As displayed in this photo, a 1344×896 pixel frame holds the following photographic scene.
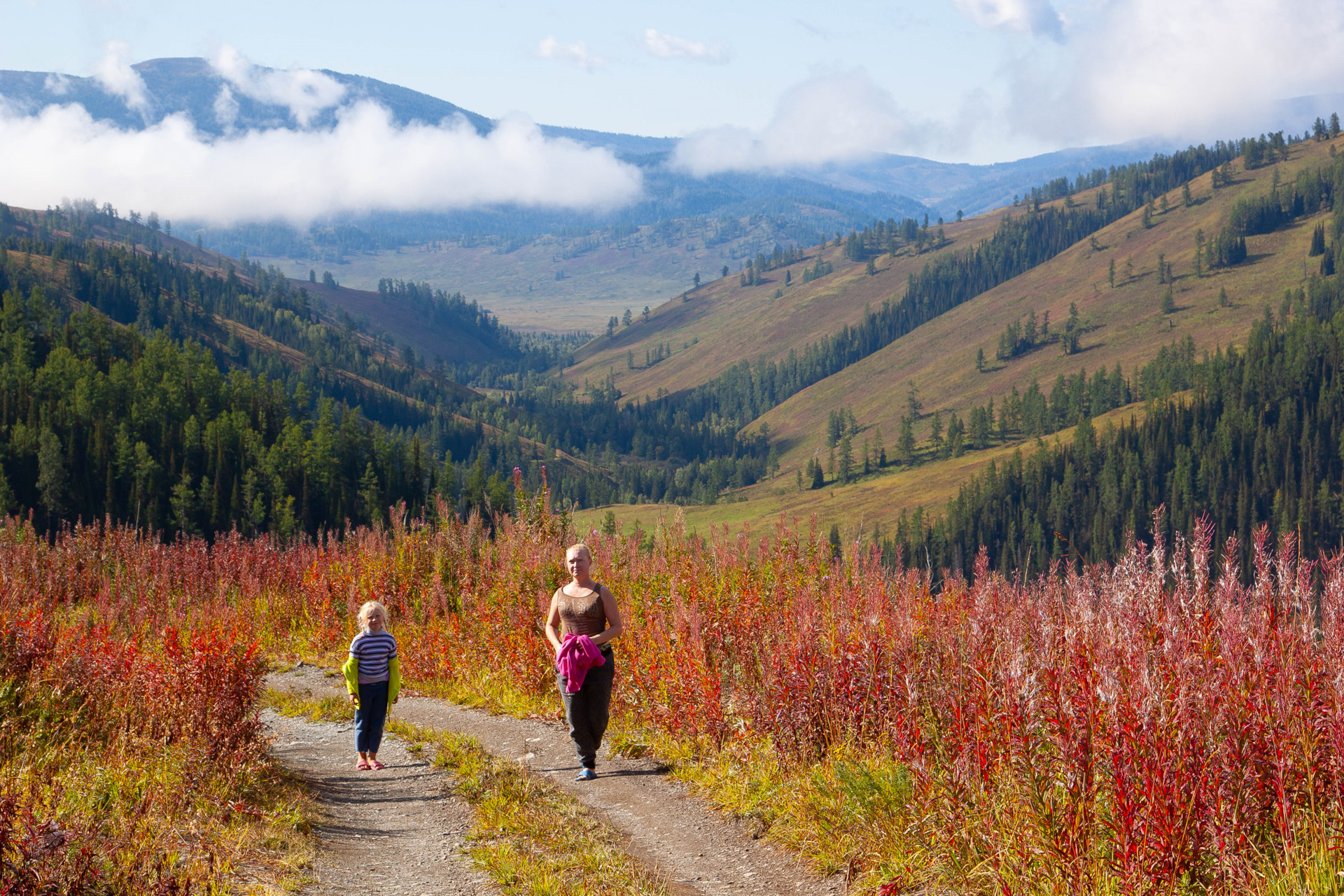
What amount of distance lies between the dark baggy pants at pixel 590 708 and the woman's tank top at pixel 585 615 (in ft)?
0.99

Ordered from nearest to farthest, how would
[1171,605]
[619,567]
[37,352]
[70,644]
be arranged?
1. [1171,605]
2. [70,644]
3. [619,567]
4. [37,352]

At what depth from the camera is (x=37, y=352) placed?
377ft

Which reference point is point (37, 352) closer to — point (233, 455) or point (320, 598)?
point (233, 455)

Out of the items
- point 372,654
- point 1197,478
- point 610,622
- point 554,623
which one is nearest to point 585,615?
point 610,622

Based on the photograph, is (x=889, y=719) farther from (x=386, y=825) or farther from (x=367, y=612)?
(x=367, y=612)

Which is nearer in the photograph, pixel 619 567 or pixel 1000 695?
pixel 1000 695

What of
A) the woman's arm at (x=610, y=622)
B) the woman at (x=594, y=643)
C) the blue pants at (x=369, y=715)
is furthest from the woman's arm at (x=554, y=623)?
the blue pants at (x=369, y=715)

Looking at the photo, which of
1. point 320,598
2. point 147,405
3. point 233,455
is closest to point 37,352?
point 147,405

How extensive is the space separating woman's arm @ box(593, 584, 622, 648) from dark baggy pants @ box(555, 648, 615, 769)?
188 mm

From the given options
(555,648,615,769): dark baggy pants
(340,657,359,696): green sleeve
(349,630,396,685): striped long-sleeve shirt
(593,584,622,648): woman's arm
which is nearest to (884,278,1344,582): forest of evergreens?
(555,648,615,769): dark baggy pants

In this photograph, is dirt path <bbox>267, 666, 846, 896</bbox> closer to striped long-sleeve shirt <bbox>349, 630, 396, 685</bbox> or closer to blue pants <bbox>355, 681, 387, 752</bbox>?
blue pants <bbox>355, 681, 387, 752</bbox>

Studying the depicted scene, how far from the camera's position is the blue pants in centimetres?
1091

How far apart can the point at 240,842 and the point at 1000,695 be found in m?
5.55

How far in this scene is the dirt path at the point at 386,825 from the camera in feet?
24.0
